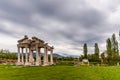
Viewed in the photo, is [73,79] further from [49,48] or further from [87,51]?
[87,51]

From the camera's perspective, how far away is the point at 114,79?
60.5 ft

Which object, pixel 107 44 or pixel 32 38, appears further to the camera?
pixel 107 44

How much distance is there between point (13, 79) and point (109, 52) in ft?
255

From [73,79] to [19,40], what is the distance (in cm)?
4234

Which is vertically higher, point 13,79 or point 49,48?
point 49,48

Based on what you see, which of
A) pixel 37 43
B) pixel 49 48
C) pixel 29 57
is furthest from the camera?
pixel 49 48

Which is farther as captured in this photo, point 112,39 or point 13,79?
point 112,39

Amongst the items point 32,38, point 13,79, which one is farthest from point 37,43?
point 13,79

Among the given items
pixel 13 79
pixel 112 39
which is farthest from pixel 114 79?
pixel 112 39

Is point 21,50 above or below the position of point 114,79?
above

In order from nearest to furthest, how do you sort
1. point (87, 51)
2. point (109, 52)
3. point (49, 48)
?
point (49, 48), point (109, 52), point (87, 51)

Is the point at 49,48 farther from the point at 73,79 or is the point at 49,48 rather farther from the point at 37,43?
the point at 73,79

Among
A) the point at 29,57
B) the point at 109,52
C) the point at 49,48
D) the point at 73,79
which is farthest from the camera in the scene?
the point at 109,52

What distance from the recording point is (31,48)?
194ft
